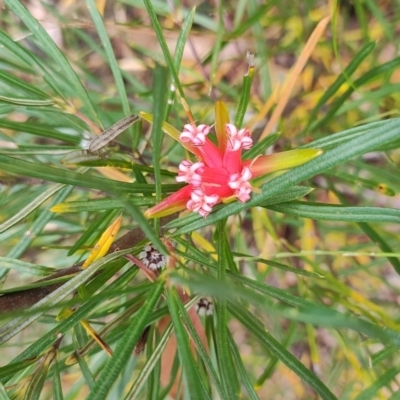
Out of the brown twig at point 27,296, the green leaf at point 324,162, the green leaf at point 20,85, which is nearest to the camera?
the green leaf at point 324,162

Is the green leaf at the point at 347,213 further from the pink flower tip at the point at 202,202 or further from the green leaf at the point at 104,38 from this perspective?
the green leaf at the point at 104,38

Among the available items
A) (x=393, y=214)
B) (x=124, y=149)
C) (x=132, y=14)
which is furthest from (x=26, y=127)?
(x=132, y=14)

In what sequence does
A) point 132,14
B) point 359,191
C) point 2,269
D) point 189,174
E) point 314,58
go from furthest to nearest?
1. point 132,14
2. point 314,58
3. point 359,191
4. point 2,269
5. point 189,174

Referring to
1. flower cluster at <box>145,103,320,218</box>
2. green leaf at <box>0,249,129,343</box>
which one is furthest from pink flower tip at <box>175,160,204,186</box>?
green leaf at <box>0,249,129,343</box>

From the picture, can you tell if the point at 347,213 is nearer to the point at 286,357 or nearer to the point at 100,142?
the point at 286,357

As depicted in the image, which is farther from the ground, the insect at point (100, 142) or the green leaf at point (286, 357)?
the insect at point (100, 142)

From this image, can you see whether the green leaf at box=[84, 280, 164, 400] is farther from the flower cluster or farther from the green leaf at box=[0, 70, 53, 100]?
the green leaf at box=[0, 70, 53, 100]

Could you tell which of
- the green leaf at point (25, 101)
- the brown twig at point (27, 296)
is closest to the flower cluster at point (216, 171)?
the brown twig at point (27, 296)

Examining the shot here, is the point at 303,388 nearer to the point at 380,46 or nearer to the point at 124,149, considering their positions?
the point at 380,46
